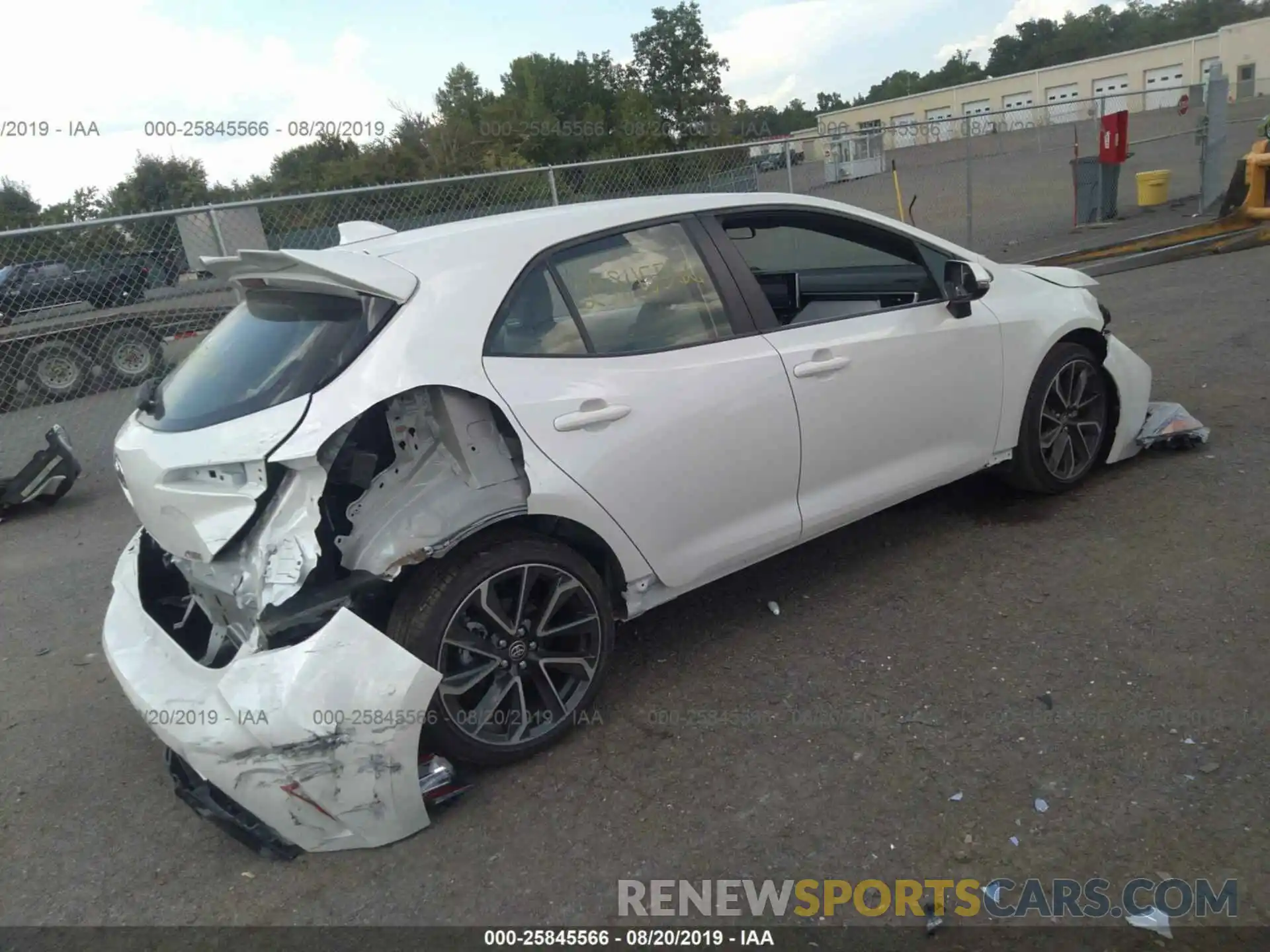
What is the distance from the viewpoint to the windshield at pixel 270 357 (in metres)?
2.94

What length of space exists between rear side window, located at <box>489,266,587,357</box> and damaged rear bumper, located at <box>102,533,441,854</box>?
3.43 ft

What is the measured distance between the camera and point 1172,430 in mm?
4973

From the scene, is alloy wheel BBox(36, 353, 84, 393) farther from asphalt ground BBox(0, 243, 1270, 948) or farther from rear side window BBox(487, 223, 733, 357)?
rear side window BBox(487, 223, 733, 357)

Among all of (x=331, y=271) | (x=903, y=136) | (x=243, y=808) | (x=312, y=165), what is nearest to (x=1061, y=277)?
(x=331, y=271)

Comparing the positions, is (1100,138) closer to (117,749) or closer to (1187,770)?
(1187,770)

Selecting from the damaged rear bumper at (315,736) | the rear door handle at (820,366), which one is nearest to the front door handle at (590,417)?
the rear door handle at (820,366)

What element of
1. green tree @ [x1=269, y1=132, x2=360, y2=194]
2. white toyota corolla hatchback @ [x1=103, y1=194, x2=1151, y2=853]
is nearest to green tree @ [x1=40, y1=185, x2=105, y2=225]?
green tree @ [x1=269, y1=132, x2=360, y2=194]

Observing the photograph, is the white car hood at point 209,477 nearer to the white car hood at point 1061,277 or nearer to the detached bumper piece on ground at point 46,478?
the white car hood at point 1061,277

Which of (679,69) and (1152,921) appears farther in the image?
(679,69)

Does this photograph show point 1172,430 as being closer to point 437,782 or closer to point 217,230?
point 437,782

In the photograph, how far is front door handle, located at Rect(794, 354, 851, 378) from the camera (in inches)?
142

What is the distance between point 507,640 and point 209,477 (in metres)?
1.08

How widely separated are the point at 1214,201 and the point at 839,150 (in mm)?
5605
